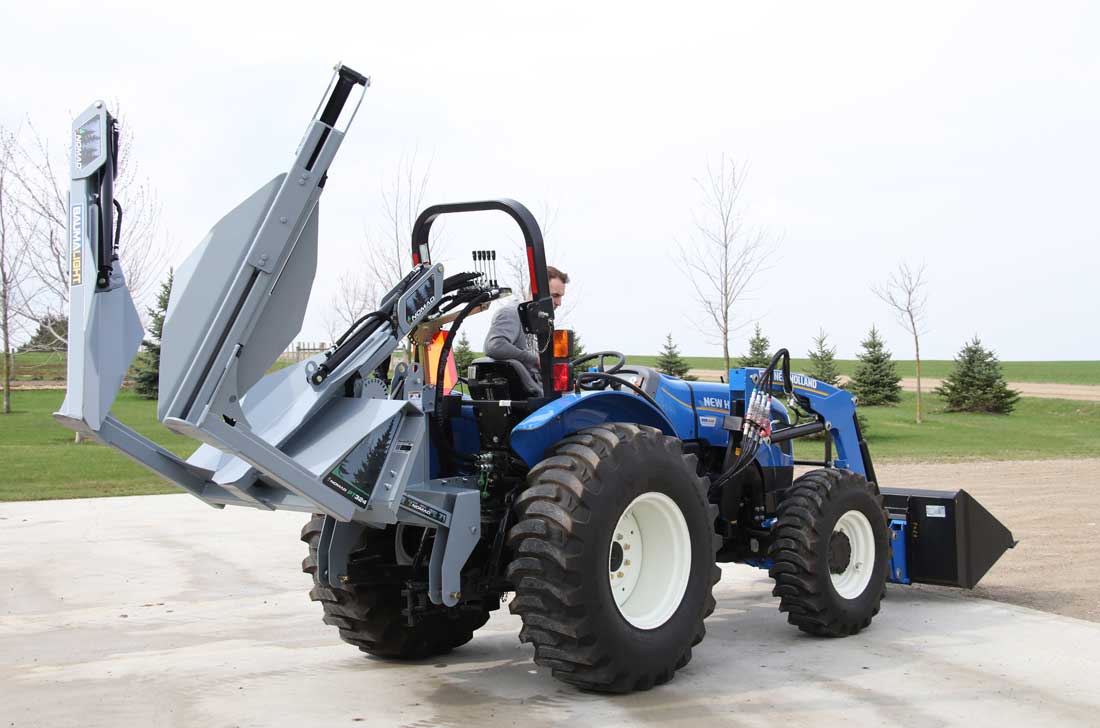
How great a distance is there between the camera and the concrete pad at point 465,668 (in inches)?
209

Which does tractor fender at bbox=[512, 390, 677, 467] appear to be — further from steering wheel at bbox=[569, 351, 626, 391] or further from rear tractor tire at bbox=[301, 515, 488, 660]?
rear tractor tire at bbox=[301, 515, 488, 660]

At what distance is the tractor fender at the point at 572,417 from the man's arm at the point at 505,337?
380 millimetres

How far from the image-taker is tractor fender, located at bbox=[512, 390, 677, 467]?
5.73m

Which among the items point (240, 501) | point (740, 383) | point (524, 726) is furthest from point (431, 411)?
point (740, 383)

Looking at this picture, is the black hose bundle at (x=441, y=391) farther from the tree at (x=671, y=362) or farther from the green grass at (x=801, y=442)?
the tree at (x=671, y=362)

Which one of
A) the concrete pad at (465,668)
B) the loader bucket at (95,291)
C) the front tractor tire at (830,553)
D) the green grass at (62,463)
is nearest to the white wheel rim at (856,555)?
the front tractor tire at (830,553)

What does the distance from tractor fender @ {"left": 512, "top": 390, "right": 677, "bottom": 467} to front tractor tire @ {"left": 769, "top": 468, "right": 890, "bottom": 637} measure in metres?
1.23

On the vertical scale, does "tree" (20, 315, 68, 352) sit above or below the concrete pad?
above

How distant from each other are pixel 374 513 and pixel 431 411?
638 millimetres

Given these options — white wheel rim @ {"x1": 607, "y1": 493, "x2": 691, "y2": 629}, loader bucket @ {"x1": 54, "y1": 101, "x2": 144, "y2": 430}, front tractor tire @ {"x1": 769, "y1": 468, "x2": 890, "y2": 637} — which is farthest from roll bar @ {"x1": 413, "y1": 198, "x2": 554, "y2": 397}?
front tractor tire @ {"x1": 769, "y1": 468, "x2": 890, "y2": 637}

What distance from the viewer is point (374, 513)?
542 centimetres

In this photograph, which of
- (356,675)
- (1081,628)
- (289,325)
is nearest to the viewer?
(289,325)

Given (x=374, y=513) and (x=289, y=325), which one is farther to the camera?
(x=374, y=513)

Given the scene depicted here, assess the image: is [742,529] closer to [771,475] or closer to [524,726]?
[771,475]
